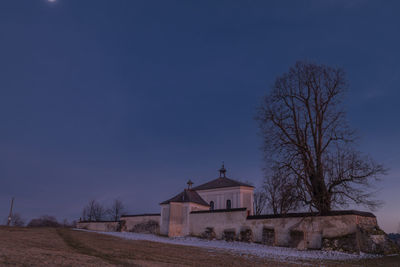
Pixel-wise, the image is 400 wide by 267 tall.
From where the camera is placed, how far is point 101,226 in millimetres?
37406

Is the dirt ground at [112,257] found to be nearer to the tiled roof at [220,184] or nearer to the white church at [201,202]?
the white church at [201,202]

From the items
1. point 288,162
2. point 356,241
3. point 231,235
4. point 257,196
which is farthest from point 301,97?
point 257,196

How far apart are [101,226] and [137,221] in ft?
23.6

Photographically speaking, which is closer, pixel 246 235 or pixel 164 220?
pixel 246 235

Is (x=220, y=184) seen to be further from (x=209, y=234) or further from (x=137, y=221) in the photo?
(x=209, y=234)

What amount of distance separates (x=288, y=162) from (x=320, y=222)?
4.55 m

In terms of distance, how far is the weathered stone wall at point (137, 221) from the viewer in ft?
104

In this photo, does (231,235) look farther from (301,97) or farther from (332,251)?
(301,97)

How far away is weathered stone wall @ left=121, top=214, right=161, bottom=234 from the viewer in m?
31.7

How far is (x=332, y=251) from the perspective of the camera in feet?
56.7

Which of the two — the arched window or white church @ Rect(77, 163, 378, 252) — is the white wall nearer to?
white church @ Rect(77, 163, 378, 252)

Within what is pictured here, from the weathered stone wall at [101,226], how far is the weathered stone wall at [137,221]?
59.6 inches

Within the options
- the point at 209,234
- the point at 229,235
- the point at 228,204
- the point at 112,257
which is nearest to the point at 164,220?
the point at 209,234

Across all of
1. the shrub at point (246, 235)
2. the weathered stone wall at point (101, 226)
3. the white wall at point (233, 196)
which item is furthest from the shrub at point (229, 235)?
the weathered stone wall at point (101, 226)
